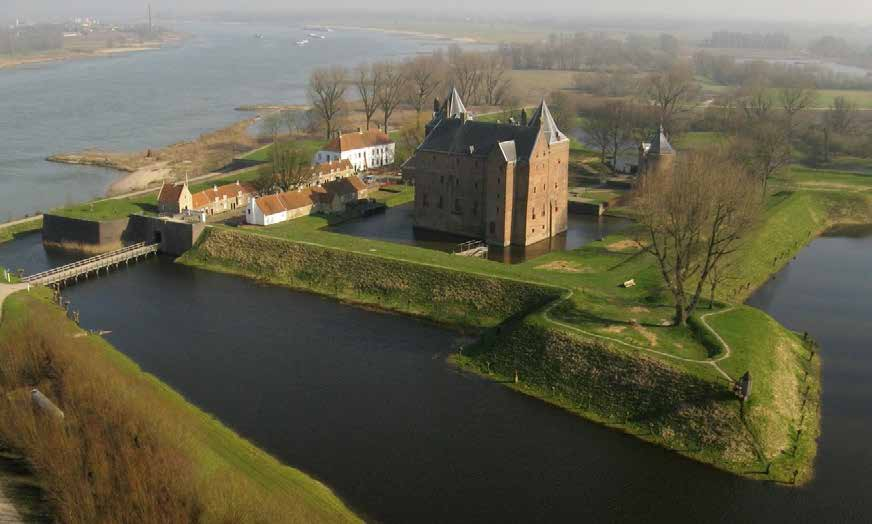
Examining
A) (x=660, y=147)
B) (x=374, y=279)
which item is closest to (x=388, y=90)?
(x=660, y=147)

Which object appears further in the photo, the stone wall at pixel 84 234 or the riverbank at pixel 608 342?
the stone wall at pixel 84 234

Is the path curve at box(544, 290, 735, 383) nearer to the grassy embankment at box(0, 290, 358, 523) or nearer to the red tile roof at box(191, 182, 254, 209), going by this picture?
the grassy embankment at box(0, 290, 358, 523)

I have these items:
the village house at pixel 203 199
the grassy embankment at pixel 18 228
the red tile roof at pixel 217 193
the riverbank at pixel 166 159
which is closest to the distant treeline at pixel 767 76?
the riverbank at pixel 166 159

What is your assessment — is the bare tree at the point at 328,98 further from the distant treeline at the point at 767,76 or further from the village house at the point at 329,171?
the distant treeline at the point at 767,76

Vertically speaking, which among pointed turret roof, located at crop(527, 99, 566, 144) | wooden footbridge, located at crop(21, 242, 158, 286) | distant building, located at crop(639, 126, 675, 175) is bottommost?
wooden footbridge, located at crop(21, 242, 158, 286)

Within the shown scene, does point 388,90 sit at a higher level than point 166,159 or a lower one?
higher

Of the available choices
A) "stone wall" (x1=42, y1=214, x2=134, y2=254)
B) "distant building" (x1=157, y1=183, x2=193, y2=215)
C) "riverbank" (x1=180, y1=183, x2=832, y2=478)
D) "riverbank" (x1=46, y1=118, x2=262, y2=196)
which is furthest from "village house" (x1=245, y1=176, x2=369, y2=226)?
"riverbank" (x1=46, y1=118, x2=262, y2=196)

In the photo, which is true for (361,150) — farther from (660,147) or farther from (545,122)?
(660,147)
